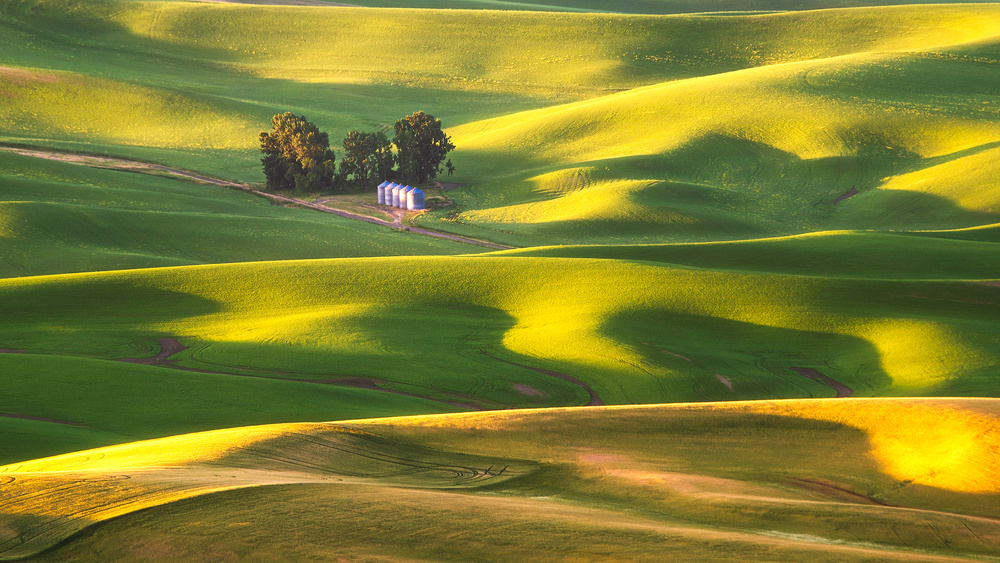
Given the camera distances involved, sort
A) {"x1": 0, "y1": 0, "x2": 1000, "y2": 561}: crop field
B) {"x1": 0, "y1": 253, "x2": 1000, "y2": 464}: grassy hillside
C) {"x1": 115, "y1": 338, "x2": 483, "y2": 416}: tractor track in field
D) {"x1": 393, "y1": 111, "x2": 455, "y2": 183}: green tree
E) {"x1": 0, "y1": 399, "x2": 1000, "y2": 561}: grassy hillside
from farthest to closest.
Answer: {"x1": 393, "y1": 111, "x2": 455, "y2": 183}: green tree, {"x1": 0, "y1": 253, "x2": 1000, "y2": 464}: grassy hillside, {"x1": 115, "y1": 338, "x2": 483, "y2": 416}: tractor track in field, {"x1": 0, "y1": 0, "x2": 1000, "y2": 561}: crop field, {"x1": 0, "y1": 399, "x2": 1000, "y2": 561}: grassy hillside

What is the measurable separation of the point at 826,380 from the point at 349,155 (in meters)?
55.6

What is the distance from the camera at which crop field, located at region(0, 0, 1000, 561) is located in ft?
32.3

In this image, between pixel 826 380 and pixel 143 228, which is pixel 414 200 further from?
pixel 826 380

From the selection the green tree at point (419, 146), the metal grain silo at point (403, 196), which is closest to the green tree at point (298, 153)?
the green tree at point (419, 146)

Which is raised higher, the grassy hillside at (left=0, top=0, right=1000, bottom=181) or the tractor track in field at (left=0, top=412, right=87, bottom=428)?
the grassy hillside at (left=0, top=0, right=1000, bottom=181)

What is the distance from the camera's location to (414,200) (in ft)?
242

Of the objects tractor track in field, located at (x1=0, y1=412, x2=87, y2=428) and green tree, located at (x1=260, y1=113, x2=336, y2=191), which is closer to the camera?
tractor track in field, located at (x1=0, y1=412, x2=87, y2=428)

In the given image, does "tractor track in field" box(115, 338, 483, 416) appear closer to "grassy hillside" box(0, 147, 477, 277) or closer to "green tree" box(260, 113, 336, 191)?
"grassy hillside" box(0, 147, 477, 277)

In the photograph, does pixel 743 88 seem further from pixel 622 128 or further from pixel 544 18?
pixel 544 18

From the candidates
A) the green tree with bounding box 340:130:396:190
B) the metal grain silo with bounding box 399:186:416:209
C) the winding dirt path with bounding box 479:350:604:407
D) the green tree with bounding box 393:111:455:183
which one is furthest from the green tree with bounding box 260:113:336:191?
the winding dirt path with bounding box 479:350:604:407

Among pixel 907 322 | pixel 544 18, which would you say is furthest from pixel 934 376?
pixel 544 18

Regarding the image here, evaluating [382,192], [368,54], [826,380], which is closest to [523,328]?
[826,380]

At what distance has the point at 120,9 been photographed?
139875 millimetres

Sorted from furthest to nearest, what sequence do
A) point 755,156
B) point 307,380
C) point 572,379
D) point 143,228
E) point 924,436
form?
point 755,156 < point 143,228 < point 572,379 < point 307,380 < point 924,436
